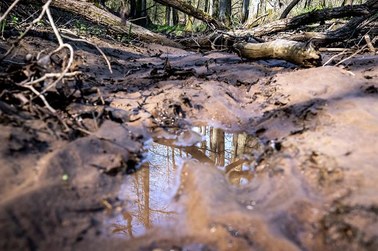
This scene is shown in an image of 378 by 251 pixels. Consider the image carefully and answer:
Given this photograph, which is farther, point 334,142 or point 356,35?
point 356,35

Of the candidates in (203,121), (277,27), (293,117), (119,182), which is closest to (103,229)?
(119,182)

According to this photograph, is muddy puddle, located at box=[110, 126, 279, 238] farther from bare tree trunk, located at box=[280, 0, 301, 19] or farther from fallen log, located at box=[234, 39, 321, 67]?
bare tree trunk, located at box=[280, 0, 301, 19]

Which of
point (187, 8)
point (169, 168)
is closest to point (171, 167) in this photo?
point (169, 168)

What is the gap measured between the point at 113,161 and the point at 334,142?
1.67 m

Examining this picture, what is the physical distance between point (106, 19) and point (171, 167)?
19.3ft

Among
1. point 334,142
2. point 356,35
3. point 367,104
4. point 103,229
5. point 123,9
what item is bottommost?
point 103,229

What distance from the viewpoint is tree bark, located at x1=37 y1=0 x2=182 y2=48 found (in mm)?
6703

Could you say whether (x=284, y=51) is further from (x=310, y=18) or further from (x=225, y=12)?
(x=225, y=12)

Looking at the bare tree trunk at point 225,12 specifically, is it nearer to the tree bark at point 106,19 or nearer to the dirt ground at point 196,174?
the tree bark at point 106,19

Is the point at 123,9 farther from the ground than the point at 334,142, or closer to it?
farther from the ground

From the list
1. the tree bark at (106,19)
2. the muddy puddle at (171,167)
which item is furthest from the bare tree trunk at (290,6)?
the muddy puddle at (171,167)

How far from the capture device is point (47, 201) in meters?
1.74

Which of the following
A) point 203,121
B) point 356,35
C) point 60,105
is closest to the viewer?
point 60,105

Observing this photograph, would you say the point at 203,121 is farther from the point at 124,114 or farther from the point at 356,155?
the point at 356,155
